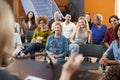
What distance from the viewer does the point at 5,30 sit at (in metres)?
0.92

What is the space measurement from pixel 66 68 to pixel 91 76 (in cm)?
32

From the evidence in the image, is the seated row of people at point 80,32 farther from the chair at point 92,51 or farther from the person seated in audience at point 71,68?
the person seated in audience at point 71,68

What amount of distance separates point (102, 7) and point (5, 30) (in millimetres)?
11651

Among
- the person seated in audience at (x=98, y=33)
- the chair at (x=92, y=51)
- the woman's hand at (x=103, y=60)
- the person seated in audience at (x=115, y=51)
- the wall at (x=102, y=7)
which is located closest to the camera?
the person seated in audience at (x=115, y=51)

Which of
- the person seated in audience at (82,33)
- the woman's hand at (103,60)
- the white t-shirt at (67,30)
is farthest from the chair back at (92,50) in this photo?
the white t-shirt at (67,30)

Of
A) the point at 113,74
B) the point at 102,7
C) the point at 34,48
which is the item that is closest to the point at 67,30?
the point at 34,48


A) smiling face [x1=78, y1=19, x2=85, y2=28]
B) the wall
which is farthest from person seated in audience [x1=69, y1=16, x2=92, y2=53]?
the wall

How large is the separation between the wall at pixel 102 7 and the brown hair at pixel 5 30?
11.0m

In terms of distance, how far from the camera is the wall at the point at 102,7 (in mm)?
11984

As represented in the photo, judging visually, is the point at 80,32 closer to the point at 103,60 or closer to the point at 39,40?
the point at 39,40

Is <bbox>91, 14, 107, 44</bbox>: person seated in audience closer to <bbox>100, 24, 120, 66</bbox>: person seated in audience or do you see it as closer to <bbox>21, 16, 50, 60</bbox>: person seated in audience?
<bbox>21, 16, 50, 60</bbox>: person seated in audience

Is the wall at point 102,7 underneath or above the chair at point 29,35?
above

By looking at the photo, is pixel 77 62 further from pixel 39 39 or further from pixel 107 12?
pixel 107 12

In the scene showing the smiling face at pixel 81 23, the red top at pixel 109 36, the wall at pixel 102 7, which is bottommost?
the red top at pixel 109 36
